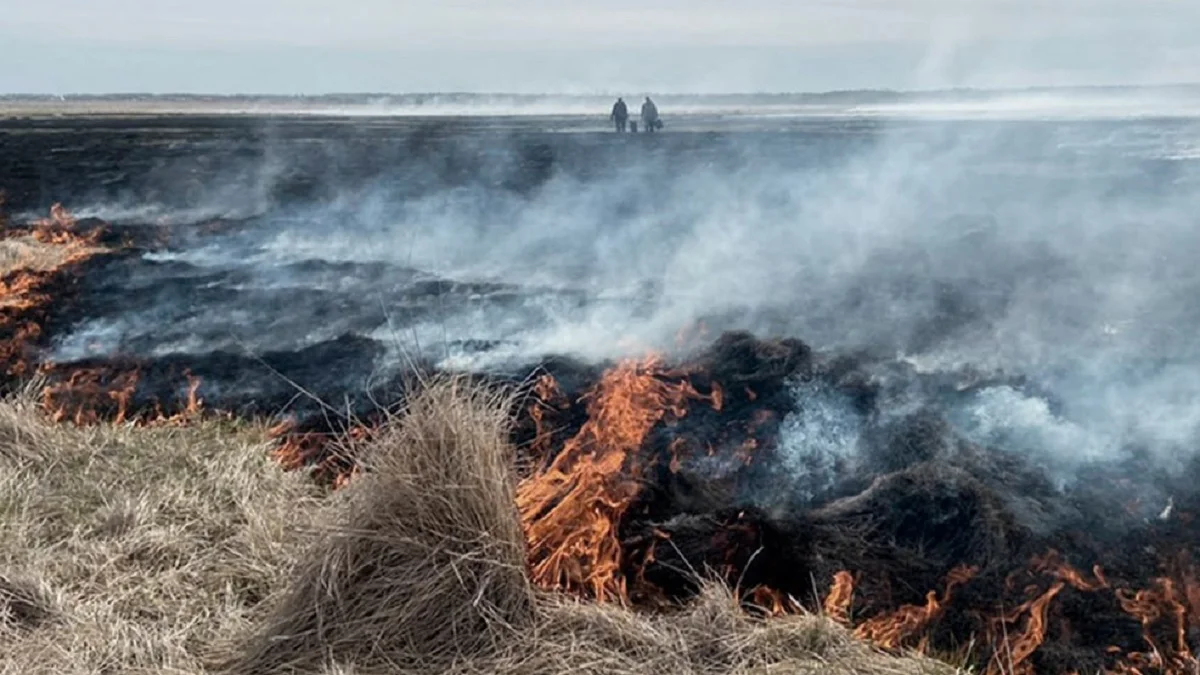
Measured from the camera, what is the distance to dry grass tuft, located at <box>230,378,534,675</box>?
4133mm

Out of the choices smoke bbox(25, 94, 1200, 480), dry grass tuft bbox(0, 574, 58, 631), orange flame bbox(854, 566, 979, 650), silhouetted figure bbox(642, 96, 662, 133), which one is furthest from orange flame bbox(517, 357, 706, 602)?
silhouetted figure bbox(642, 96, 662, 133)

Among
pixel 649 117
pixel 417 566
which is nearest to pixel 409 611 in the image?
pixel 417 566

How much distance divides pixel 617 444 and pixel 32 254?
9537 mm

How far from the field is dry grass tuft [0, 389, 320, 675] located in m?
0.02

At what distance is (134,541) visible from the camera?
508 cm

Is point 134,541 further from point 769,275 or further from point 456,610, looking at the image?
point 769,275

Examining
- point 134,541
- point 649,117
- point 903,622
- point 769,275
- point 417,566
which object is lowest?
point 903,622

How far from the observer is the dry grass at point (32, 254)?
11.9 metres

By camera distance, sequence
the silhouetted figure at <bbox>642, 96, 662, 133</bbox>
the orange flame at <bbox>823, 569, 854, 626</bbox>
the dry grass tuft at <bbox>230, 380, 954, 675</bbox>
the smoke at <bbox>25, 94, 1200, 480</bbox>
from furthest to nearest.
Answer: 1. the silhouetted figure at <bbox>642, 96, 662, 133</bbox>
2. the smoke at <bbox>25, 94, 1200, 480</bbox>
3. the orange flame at <bbox>823, 569, 854, 626</bbox>
4. the dry grass tuft at <bbox>230, 380, 954, 675</bbox>

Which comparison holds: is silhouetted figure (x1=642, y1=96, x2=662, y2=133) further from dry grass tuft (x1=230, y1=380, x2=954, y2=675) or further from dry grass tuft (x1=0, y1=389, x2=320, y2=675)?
dry grass tuft (x1=230, y1=380, x2=954, y2=675)

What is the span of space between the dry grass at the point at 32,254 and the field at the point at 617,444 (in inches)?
2.9

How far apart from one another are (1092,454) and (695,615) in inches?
111

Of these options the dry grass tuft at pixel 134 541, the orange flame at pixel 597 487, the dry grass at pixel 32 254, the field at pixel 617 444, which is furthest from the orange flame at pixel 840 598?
the dry grass at pixel 32 254

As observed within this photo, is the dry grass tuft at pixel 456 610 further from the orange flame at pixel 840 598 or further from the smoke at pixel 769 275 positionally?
the smoke at pixel 769 275
